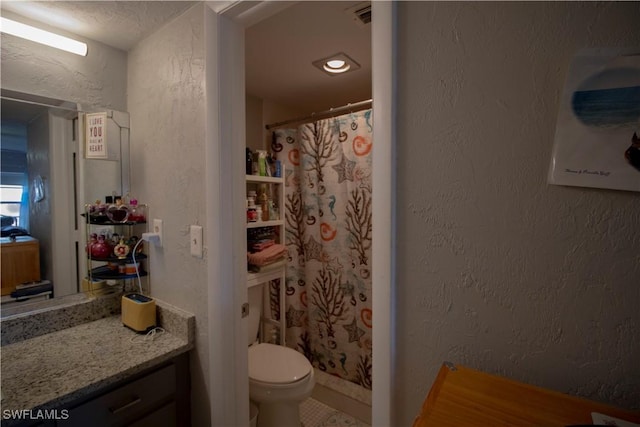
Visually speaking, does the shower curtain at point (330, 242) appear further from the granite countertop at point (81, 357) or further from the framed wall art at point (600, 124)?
the framed wall art at point (600, 124)

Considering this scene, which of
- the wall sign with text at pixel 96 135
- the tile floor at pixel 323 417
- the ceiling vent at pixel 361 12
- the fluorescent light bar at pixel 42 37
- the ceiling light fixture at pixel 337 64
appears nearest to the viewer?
the fluorescent light bar at pixel 42 37

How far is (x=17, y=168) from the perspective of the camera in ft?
3.77

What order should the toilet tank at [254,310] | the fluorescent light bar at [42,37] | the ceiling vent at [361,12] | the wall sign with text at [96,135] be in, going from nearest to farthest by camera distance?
1. the fluorescent light bar at [42,37]
2. the ceiling vent at [361,12]
3. the wall sign with text at [96,135]
4. the toilet tank at [254,310]

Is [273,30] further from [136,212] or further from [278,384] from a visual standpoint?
[278,384]

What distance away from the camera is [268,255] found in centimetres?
185

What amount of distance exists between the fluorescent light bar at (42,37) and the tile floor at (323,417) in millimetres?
2209

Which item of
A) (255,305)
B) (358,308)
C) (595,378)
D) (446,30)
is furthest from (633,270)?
(255,305)

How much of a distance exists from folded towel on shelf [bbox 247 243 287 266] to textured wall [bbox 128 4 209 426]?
0.58 meters

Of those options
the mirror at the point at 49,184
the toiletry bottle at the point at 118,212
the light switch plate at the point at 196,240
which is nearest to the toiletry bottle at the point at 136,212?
the toiletry bottle at the point at 118,212

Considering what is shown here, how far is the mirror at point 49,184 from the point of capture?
1.15 meters

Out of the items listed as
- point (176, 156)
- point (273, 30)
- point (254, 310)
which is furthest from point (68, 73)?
point (254, 310)

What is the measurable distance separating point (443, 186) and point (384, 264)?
0.22m

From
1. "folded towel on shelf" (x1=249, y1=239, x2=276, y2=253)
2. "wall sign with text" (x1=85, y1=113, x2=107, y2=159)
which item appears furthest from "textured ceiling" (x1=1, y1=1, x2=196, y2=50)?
"folded towel on shelf" (x1=249, y1=239, x2=276, y2=253)

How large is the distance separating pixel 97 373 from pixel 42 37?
1.25 metres
